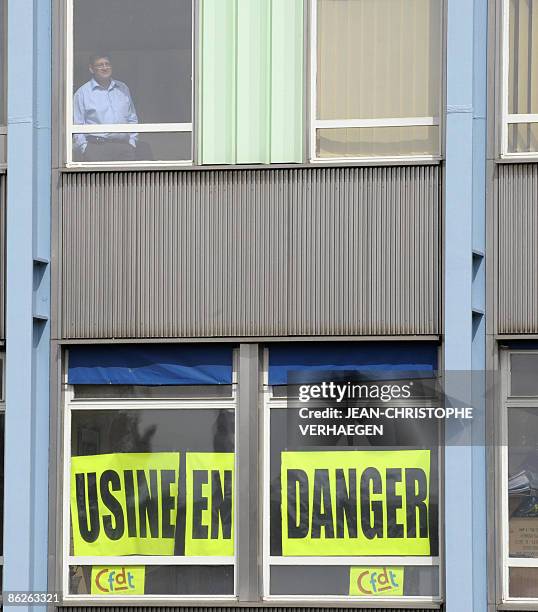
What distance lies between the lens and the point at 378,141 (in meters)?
11.5

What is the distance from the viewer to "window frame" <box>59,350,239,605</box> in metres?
11.3

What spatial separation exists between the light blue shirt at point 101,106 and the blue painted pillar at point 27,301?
279 millimetres

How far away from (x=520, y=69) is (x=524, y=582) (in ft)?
14.2

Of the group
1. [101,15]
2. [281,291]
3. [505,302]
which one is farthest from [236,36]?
[505,302]

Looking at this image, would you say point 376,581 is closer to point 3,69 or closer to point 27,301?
point 27,301

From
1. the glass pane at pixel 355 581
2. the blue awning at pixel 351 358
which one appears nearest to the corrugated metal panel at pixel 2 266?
the blue awning at pixel 351 358

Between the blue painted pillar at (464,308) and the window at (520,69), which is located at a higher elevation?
the window at (520,69)

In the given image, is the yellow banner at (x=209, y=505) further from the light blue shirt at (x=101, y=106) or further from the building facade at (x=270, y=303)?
the light blue shirt at (x=101, y=106)

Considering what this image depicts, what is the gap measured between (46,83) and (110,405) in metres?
2.86

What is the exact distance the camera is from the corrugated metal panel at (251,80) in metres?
11.5

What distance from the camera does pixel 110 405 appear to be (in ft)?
37.8

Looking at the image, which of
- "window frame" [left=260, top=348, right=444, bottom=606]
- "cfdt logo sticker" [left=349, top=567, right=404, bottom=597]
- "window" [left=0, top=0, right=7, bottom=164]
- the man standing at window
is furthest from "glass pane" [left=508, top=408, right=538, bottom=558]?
"window" [left=0, top=0, right=7, bottom=164]

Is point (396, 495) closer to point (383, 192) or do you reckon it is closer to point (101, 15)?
point (383, 192)

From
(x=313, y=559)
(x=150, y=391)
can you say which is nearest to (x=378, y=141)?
(x=150, y=391)
